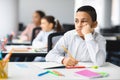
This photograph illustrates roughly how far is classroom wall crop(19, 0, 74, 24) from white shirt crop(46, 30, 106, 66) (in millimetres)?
6518

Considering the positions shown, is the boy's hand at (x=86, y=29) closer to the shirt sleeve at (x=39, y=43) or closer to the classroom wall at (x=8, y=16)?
the shirt sleeve at (x=39, y=43)

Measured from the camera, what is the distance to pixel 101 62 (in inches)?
99.3

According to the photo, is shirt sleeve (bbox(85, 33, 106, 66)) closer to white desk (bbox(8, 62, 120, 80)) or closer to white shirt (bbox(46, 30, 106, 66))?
white shirt (bbox(46, 30, 106, 66))

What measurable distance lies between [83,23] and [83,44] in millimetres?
241

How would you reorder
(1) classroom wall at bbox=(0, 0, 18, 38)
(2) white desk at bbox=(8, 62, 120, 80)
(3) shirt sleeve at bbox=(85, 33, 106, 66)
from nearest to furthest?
(2) white desk at bbox=(8, 62, 120, 80) → (3) shirt sleeve at bbox=(85, 33, 106, 66) → (1) classroom wall at bbox=(0, 0, 18, 38)

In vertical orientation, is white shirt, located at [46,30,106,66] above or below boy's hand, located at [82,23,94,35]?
below

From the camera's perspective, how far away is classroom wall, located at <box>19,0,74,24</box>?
362 inches

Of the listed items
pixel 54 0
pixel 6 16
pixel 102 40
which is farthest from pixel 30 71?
pixel 54 0

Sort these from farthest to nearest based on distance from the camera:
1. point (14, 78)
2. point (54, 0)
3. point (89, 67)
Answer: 1. point (54, 0)
2. point (89, 67)
3. point (14, 78)

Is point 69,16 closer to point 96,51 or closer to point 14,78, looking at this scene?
point 96,51

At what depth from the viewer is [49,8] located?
941cm

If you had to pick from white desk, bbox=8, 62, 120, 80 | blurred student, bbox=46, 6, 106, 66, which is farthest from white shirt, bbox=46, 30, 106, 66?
white desk, bbox=8, 62, 120, 80

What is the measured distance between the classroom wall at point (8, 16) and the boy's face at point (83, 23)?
4070 millimetres

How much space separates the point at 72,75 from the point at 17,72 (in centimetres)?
41
